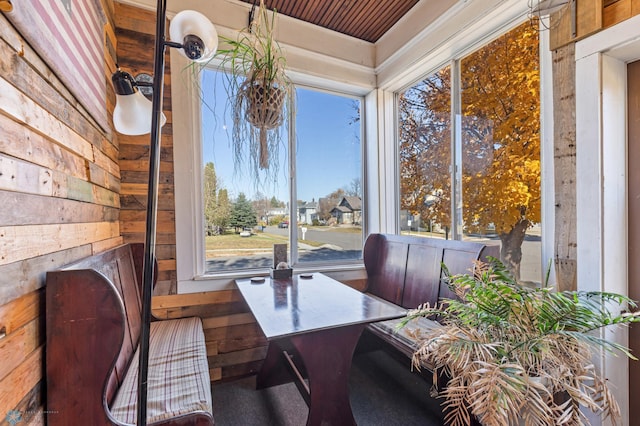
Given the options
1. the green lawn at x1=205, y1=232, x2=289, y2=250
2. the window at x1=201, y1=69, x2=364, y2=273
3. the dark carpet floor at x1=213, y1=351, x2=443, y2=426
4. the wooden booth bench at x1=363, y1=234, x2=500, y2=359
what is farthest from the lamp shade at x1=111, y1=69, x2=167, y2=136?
the dark carpet floor at x1=213, y1=351, x2=443, y2=426

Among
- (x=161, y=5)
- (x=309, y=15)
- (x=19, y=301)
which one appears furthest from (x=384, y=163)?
(x=19, y=301)

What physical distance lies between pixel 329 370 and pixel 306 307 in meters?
0.33

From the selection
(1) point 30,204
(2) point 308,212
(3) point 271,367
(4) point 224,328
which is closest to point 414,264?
(2) point 308,212

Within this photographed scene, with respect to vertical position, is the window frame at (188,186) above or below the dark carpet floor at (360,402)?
above

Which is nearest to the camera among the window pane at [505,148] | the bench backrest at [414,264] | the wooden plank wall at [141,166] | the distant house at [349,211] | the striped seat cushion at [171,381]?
the striped seat cushion at [171,381]

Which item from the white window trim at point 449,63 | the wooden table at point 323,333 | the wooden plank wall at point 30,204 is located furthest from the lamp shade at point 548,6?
the wooden plank wall at point 30,204

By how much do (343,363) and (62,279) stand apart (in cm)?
127

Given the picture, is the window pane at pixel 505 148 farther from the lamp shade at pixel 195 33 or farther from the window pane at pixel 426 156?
the lamp shade at pixel 195 33

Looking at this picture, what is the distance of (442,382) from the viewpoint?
182 cm

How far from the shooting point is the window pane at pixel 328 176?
111 inches

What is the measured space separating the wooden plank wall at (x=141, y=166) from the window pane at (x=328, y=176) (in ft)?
3.61

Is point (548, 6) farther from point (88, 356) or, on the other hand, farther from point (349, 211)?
point (88, 356)

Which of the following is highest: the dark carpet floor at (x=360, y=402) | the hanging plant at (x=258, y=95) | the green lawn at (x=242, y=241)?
the hanging plant at (x=258, y=95)

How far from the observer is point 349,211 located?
10.00ft
